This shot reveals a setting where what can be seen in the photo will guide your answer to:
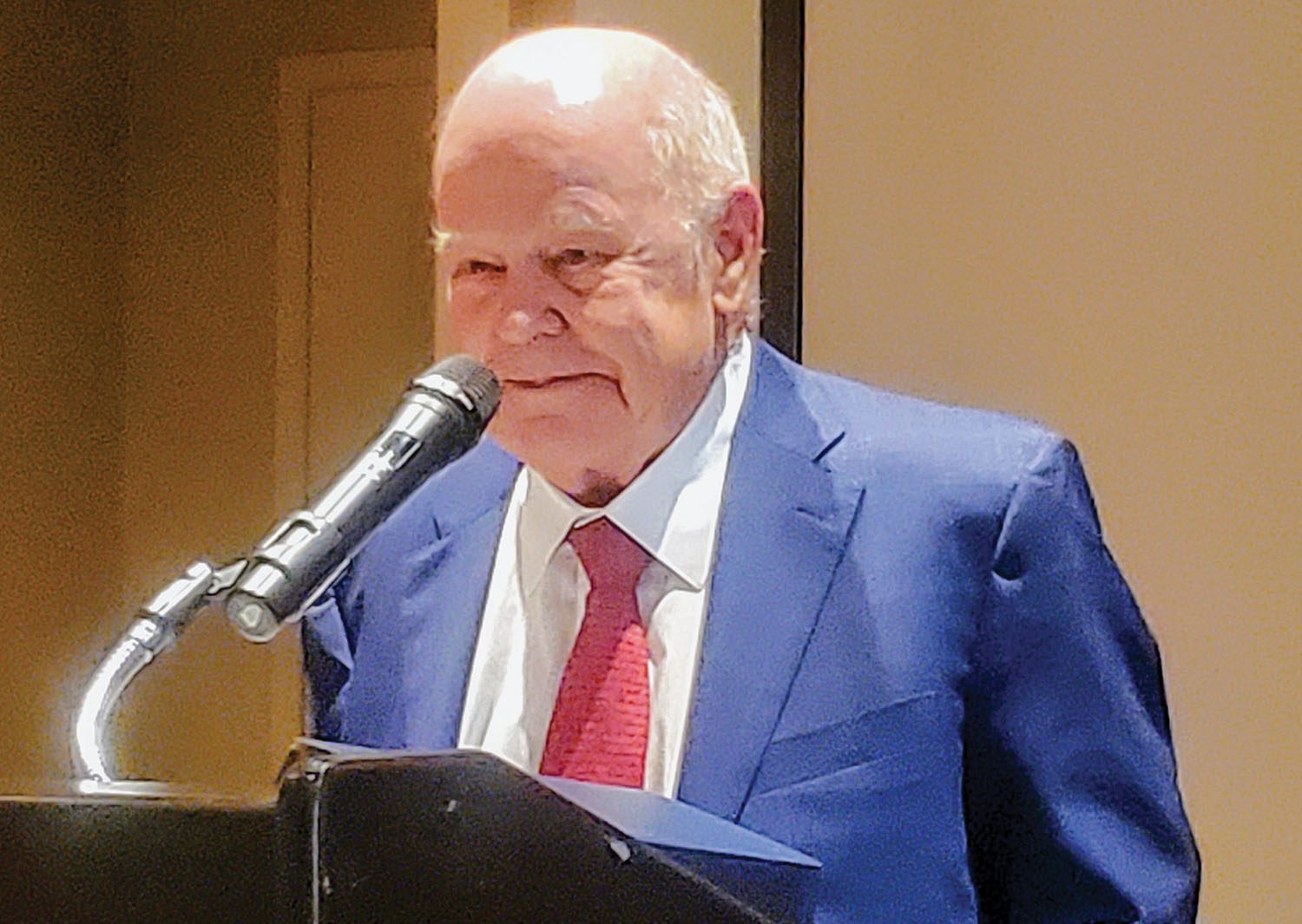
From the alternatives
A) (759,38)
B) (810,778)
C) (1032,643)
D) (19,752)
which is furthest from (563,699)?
(19,752)

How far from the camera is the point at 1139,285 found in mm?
1560

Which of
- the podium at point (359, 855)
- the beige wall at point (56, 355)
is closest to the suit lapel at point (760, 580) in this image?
the podium at point (359, 855)

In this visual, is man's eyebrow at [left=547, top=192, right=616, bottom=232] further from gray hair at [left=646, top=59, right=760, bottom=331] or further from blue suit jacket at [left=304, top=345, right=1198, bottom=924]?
blue suit jacket at [left=304, top=345, right=1198, bottom=924]

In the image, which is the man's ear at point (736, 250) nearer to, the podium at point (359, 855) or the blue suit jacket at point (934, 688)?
the blue suit jacket at point (934, 688)

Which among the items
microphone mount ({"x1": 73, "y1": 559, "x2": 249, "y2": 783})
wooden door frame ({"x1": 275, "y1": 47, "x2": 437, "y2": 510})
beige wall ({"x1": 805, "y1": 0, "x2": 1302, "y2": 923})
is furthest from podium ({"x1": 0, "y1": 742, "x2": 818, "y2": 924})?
wooden door frame ({"x1": 275, "y1": 47, "x2": 437, "y2": 510})

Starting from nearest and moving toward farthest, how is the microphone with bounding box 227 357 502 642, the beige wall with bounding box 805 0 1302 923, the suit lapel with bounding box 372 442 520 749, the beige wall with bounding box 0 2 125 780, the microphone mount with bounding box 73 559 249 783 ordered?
the microphone with bounding box 227 357 502 642 < the microphone mount with bounding box 73 559 249 783 < the suit lapel with bounding box 372 442 520 749 < the beige wall with bounding box 805 0 1302 923 < the beige wall with bounding box 0 2 125 780

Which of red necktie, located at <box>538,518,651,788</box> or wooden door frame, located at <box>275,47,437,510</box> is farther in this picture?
wooden door frame, located at <box>275,47,437,510</box>

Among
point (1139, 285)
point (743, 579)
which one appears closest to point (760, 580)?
point (743, 579)

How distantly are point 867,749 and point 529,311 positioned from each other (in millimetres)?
282

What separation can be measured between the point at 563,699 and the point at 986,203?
814mm

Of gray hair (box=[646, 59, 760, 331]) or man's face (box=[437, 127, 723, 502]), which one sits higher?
gray hair (box=[646, 59, 760, 331])

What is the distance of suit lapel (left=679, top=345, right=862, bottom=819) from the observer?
3.06 feet

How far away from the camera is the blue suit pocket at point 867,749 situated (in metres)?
0.93

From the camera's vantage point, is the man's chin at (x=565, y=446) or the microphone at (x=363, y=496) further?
the man's chin at (x=565, y=446)
